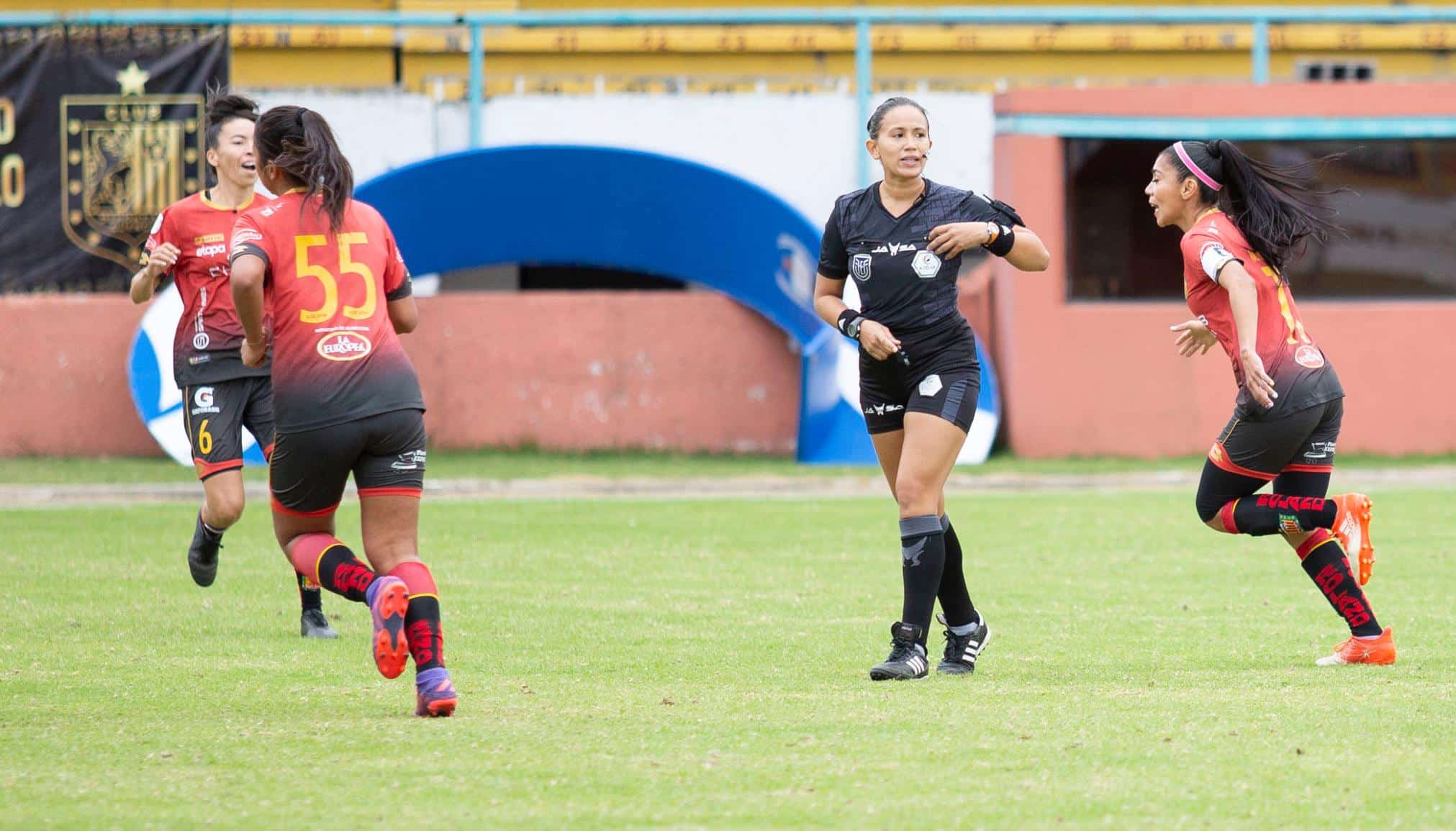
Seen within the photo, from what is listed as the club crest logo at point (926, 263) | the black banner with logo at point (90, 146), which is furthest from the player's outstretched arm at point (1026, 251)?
the black banner with logo at point (90, 146)

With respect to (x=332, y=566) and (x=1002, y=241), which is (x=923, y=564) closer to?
(x=1002, y=241)

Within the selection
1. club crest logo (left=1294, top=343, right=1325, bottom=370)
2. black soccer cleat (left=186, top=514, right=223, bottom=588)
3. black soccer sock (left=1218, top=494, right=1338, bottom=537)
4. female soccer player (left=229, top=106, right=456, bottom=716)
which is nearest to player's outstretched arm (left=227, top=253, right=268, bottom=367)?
female soccer player (left=229, top=106, right=456, bottom=716)

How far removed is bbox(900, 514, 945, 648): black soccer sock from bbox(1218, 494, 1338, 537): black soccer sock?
115 cm

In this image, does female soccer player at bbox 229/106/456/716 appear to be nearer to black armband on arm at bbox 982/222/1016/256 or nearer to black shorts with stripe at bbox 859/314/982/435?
black shorts with stripe at bbox 859/314/982/435

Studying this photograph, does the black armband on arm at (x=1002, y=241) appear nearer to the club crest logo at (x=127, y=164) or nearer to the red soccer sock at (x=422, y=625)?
the red soccer sock at (x=422, y=625)

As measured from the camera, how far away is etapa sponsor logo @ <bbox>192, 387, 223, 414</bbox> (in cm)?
847

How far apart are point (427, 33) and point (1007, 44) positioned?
6.87m

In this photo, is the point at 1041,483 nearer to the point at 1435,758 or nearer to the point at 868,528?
the point at 868,528

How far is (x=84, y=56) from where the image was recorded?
18.6m

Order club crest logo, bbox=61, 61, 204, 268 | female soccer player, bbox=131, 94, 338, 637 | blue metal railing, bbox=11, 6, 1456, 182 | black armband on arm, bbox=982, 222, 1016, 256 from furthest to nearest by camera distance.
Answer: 1. blue metal railing, bbox=11, 6, 1456, 182
2. club crest logo, bbox=61, 61, 204, 268
3. female soccer player, bbox=131, 94, 338, 637
4. black armband on arm, bbox=982, 222, 1016, 256

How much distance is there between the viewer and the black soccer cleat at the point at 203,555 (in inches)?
336

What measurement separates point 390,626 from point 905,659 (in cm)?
189

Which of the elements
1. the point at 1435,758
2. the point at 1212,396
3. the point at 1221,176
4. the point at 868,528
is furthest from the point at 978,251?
the point at 1435,758

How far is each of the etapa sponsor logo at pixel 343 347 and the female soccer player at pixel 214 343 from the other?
2500 millimetres
